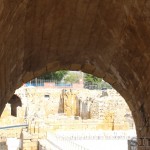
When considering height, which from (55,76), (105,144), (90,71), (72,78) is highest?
(72,78)

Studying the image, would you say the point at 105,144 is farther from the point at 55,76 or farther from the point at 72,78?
the point at 72,78

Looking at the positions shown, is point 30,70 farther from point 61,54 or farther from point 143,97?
point 143,97

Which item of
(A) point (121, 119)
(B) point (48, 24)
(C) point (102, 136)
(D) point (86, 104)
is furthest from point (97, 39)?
(D) point (86, 104)

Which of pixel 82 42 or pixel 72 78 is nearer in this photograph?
pixel 82 42

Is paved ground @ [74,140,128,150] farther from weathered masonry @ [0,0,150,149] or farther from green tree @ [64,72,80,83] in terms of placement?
green tree @ [64,72,80,83]

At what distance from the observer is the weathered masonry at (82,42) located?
5.52 meters

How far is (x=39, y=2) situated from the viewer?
569 cm

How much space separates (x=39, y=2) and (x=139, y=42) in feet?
4.53

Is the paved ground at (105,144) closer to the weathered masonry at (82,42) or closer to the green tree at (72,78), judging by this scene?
the weathered masonry at (82,42)

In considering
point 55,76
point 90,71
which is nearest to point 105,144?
point 90,71

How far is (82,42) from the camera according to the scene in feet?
24.3

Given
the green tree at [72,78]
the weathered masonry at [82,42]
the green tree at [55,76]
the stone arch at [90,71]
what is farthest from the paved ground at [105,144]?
the green tree at [72,78]

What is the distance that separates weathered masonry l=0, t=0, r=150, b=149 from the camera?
552cm

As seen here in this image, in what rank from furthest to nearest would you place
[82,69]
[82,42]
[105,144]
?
[105,144] → [82,69] → [82,42]
